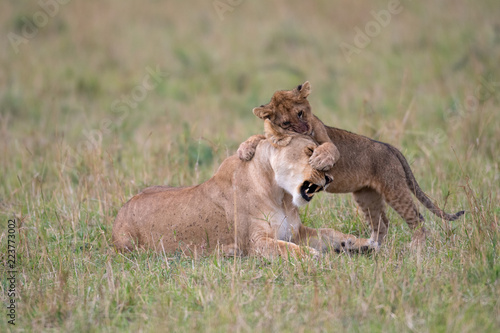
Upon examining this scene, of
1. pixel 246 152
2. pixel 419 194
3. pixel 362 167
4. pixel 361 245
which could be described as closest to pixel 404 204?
pixel 419 194

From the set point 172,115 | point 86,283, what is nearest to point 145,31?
point 172,115

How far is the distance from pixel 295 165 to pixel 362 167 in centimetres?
70

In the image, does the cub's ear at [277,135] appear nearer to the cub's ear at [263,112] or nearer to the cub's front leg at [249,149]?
the cub's ear at [263,112]

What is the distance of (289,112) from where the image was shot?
4945mm

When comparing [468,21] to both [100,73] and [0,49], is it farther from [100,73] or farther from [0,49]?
[0,49]

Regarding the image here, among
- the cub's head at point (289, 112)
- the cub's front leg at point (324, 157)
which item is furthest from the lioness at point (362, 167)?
the cub's front leg at point (324, 157)

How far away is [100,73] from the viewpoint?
40.6ft

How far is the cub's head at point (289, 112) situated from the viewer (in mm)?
4883

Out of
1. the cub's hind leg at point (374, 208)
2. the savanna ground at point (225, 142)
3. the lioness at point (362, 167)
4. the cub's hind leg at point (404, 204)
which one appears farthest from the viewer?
the cub's hind leg at point (374, 208)

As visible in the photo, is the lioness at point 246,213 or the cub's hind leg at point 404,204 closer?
the lioness at point 246,213

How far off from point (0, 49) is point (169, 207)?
29.3 ft

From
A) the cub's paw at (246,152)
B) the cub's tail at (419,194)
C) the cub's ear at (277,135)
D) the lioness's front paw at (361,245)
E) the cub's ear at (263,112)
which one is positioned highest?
the cub's ear at (263,112)

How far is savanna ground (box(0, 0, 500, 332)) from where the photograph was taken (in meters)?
3.91

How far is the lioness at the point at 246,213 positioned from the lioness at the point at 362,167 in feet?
0.55
